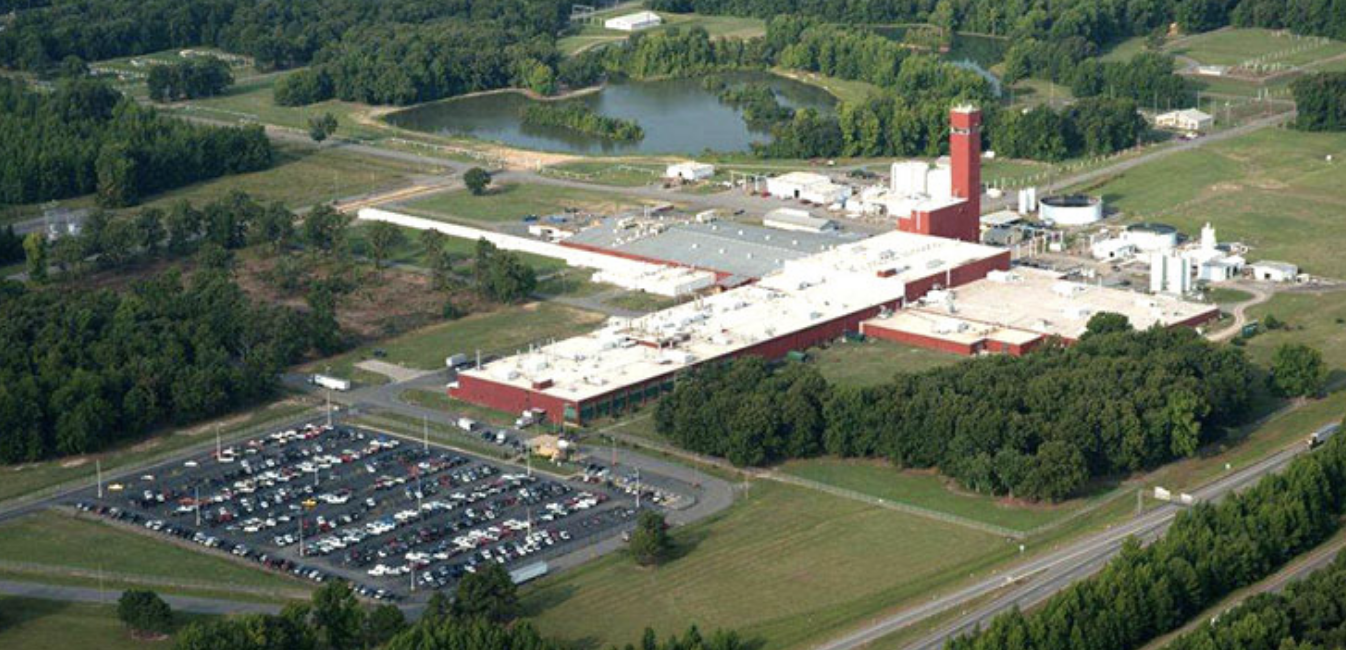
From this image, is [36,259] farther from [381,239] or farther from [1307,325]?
[1307,325]

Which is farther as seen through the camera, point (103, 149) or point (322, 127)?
point (322, 127)

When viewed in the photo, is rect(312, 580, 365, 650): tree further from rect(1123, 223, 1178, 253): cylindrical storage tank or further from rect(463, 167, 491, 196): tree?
rect(463, 167, 491, 196): tree

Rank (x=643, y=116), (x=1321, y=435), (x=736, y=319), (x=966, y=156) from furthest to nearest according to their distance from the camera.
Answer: (x=643, y=116)
(x=966, y=156)
(x=736, y=319)
(x=1321, y=435)

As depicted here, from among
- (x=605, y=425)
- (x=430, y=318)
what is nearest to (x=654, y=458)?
(x=605, y=425)

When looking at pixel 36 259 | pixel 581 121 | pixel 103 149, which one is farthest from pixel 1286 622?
pixel 581 121

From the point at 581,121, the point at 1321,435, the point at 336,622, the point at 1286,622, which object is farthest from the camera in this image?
the point at 581,121

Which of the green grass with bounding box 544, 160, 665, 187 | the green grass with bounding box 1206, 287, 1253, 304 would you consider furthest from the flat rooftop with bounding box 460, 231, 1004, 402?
the green grass with bounding box 544, 160, 665, 187
